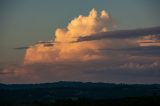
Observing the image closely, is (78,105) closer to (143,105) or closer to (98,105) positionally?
(98,105)

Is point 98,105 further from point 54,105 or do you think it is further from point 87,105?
point 54,105

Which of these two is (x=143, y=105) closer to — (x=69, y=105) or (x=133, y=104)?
(x=133, y=104)

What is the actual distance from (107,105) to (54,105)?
64.7 feet

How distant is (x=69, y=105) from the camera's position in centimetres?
19762

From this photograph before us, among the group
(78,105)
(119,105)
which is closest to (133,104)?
(119,105)

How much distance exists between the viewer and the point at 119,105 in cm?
18975

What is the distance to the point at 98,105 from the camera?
193000mm

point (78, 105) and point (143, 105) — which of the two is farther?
point (78, 105)

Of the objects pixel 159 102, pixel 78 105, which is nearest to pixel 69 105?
pixel 78 105

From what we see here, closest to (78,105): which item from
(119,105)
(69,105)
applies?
(69,105)

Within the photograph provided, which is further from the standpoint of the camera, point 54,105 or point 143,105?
point 54,105

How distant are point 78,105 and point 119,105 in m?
15.7

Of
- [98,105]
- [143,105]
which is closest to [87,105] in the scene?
[98,105]

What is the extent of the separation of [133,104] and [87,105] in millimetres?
15475
